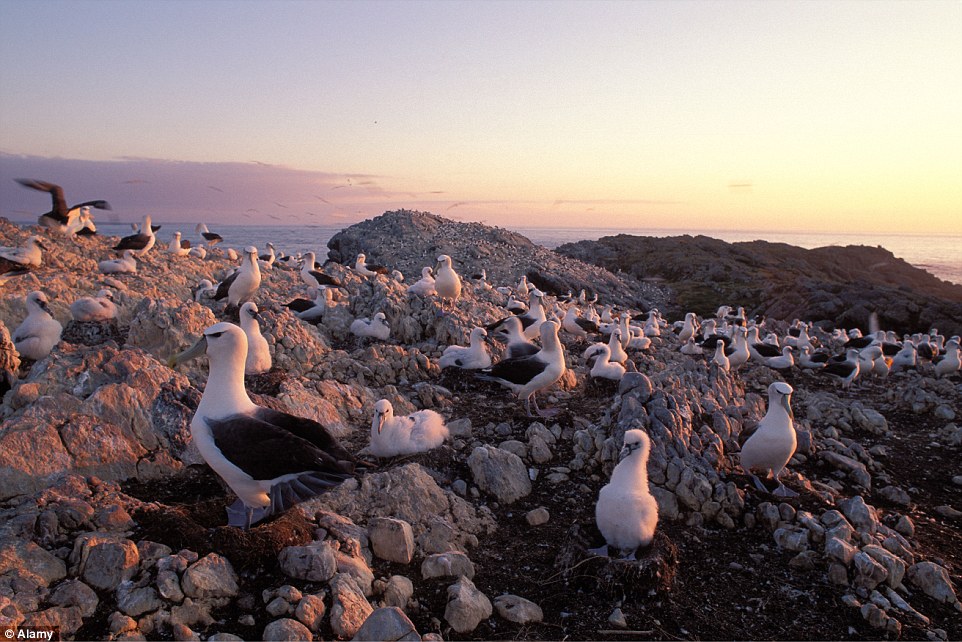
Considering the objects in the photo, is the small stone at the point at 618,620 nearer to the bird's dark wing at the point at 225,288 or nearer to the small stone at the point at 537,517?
the small stone at the point at 537,517

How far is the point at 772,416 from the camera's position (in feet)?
24.9

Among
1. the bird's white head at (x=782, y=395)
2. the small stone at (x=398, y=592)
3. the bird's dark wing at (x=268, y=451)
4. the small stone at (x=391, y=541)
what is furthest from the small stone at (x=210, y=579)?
the bird's white head at (x=782, y=395)

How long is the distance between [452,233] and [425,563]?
33229 mm

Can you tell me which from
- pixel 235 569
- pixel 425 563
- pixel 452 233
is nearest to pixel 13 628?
pixel 235 569

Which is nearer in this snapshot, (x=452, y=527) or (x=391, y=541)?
(x=391, y=541)

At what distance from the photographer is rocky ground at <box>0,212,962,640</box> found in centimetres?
409

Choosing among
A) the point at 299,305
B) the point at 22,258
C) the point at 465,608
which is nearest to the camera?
the point at 465,608

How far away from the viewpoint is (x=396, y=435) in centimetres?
727

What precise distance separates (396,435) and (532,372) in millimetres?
2906

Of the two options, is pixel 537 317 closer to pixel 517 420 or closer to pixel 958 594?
pixel 517 420

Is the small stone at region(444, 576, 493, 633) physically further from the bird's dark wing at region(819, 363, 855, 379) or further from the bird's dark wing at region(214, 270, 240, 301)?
the bird's dark wing at region(819, 363, 855, 379)

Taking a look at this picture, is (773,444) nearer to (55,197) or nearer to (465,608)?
(465,608)

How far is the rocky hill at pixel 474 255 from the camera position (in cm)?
3162

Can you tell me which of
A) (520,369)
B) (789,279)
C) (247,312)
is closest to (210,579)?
(247,312)
